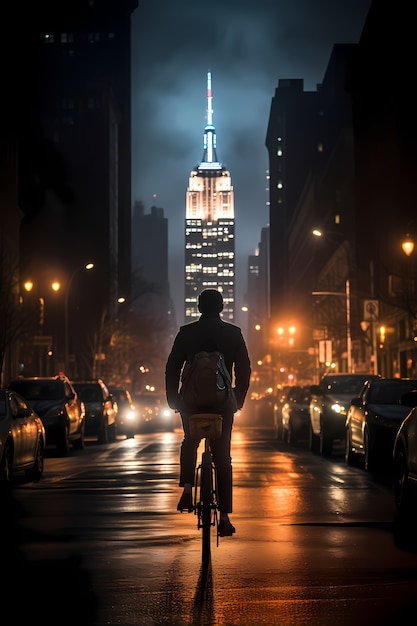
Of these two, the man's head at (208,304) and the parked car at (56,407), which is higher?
the man's head at (208,304)

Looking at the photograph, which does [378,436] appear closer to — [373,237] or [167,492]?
[167,492]

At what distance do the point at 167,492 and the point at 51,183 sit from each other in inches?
6517

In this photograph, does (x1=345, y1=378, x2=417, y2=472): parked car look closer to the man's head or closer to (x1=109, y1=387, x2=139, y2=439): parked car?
the man's head

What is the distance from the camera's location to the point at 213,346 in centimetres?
1014

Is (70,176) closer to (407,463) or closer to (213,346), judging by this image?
(407,463)

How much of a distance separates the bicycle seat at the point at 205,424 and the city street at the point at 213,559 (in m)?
1.01

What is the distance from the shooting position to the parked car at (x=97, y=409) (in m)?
39.2

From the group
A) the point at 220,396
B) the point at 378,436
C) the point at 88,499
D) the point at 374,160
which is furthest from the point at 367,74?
the point at 220,396

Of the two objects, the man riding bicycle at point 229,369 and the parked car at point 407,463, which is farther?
the parked car at point 407,463

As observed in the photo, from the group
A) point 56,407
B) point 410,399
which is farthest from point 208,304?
point 56,407

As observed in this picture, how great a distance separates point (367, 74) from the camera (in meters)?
92.7

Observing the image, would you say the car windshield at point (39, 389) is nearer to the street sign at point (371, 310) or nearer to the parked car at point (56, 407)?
the parked car at point (56, 407)

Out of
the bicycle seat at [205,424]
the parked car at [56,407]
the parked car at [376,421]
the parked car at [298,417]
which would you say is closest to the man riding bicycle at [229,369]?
the bicycle seat at [205,424]

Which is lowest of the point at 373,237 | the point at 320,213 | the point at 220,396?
the point at 220,396
